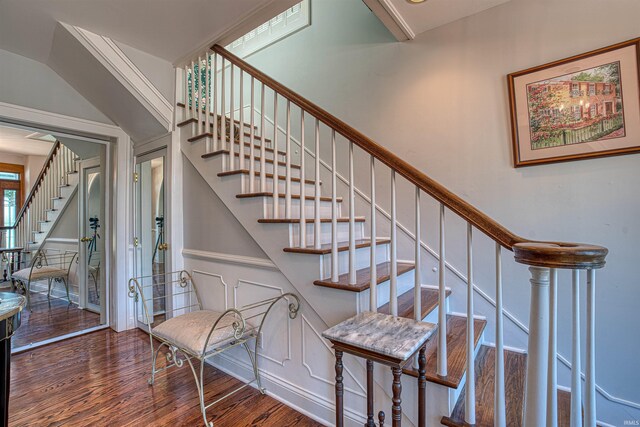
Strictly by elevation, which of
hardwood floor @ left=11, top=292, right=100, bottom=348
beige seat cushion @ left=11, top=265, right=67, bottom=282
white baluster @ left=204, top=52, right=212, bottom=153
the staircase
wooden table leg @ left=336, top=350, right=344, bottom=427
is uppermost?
white baluster @ left=204, top=52, right=212, bottom=153

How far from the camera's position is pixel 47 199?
3.84 metres

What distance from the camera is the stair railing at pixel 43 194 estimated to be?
147 inches

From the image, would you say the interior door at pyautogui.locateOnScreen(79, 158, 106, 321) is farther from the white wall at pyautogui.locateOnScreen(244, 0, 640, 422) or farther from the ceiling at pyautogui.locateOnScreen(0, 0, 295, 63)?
the white wall at pyautogui.locateOnScreen(244, 0, 640, 422)

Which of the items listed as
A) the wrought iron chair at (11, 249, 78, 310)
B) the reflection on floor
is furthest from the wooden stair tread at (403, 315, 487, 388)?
the wrought iron chair at (11, 249, 78, 310)

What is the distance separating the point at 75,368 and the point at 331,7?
Result: 3.76 m

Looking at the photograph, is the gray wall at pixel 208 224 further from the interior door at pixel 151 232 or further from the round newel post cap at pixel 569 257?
the round newel post cap at pixel 569 257

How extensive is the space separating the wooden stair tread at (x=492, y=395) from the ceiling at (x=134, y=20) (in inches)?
97.5

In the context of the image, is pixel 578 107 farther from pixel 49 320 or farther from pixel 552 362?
pixel 49 320

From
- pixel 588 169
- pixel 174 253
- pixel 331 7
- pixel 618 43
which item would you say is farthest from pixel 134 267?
pixel 618 43

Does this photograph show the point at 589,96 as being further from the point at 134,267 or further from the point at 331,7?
the point at 134,267

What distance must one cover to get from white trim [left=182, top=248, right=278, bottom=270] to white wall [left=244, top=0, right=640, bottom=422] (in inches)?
48.4

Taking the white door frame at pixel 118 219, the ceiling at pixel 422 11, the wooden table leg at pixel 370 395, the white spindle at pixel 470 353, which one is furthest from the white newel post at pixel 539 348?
the white door frame at pixel 118 219

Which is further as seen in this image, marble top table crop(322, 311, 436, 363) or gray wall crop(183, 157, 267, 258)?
gray wall crop(183, 157, 267, 258)

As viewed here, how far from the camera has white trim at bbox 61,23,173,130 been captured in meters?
2.17
